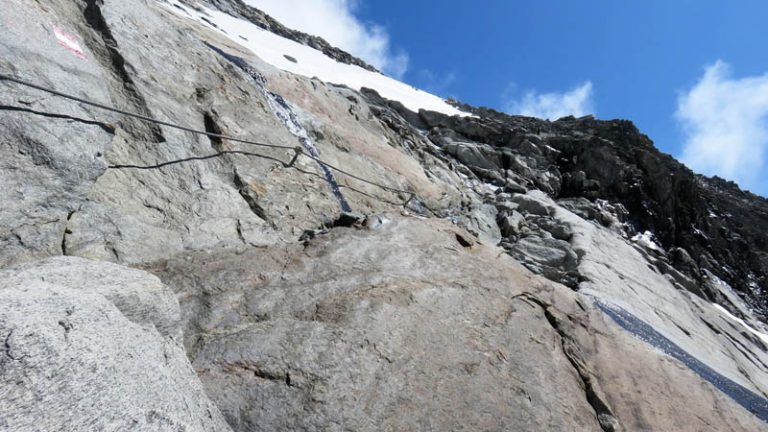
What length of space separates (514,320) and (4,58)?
6.66m

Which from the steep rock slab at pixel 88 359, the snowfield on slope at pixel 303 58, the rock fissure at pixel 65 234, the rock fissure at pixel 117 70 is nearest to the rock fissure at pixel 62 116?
the rock fissure at pixel 117 70

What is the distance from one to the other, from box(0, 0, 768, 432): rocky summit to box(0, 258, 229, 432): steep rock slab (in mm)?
12

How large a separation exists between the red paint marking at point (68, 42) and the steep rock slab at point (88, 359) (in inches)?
154

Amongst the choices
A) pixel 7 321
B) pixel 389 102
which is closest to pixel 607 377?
pixel 7 321

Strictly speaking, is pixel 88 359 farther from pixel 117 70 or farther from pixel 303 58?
pixel 303 58

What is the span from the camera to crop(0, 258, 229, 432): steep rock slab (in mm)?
2367

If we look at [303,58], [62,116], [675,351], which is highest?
[675,351]

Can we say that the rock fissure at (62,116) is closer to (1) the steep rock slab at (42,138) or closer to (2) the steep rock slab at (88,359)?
(1) the steep rock slab at (42,138)

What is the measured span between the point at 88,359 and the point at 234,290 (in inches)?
99.2

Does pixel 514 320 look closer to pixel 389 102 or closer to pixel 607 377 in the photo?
pixel 607 377

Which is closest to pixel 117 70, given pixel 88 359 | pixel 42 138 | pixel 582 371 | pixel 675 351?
pixel 42 138

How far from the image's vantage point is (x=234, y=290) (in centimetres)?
522

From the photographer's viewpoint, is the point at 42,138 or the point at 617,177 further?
the point at 617,177

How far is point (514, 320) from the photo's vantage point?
618 centimetres
